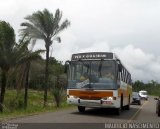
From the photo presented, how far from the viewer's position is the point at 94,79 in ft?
74.6

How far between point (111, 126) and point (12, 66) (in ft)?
39.4

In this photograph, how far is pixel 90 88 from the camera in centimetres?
2269

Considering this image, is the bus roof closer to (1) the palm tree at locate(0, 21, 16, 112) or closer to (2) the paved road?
(2) the paved road

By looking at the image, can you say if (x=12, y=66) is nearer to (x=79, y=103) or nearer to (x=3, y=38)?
(x=3, y=38)

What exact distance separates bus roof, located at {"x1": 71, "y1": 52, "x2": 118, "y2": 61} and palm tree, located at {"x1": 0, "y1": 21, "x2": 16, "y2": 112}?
5361 mm

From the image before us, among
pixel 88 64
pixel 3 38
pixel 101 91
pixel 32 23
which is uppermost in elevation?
pixel 32 23

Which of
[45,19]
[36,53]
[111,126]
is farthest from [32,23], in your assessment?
[111,126]

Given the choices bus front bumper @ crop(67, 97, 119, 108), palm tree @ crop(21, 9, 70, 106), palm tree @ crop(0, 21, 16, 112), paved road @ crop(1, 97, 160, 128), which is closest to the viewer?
paved road @ crop(1, 97, 160, 128)

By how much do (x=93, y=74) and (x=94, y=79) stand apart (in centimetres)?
28

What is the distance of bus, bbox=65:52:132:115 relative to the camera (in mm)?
22547

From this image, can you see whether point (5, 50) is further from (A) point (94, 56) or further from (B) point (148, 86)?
(B) point (148, 86)

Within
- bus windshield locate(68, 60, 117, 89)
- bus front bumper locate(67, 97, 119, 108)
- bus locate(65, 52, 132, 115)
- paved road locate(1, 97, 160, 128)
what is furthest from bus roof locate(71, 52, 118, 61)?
paved road locate(1, 97, 160, 128)

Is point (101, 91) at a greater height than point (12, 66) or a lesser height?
lesser

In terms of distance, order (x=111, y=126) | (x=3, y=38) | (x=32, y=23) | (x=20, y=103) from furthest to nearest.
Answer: (x=32, y=23) → (x=20, y=103) → (x=3, y=38) → (x=111, y=126)
